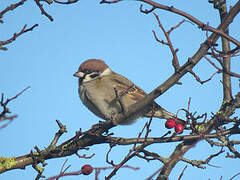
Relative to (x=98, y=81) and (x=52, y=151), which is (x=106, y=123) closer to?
(x=52, y=151)

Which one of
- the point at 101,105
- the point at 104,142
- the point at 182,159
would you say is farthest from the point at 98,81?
the point at 182,159

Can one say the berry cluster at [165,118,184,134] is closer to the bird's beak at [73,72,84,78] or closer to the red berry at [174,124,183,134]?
the red berry at [174,124,183,134]

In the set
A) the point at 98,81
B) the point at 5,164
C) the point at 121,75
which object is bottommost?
the point at 5,164

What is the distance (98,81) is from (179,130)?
1.83 m

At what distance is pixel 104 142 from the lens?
4098 millimetres

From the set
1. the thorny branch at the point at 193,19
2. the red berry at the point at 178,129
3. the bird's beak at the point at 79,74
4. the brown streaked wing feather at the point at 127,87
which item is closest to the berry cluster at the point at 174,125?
the red berry at the point at 178,129

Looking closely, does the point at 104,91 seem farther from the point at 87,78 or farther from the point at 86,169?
the point at 86,169

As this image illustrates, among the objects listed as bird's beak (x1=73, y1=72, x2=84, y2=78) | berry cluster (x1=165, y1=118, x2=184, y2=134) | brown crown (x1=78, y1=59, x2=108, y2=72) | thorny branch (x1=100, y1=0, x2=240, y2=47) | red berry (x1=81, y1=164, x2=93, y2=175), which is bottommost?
red berry (x1=81, y1=164, x2=93, y2=175)

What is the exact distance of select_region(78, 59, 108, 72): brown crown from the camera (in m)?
5.71

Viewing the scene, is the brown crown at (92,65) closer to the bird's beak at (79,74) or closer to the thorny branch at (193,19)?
the bird's beak at (79,74)

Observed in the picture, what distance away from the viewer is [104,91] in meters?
5.26

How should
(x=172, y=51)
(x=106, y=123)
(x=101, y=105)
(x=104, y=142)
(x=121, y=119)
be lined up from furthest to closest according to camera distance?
(x=101, y=105) → (x=104, y=142) → (x=106, y=123) → (x=121, y=119) → (x=172, y=51)

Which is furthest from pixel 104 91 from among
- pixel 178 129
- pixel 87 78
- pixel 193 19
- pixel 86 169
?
pixel 193 19

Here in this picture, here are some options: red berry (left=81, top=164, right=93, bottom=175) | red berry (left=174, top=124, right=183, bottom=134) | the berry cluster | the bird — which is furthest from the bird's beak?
red berry (left=81, top=164, right=93, bottom=175)
